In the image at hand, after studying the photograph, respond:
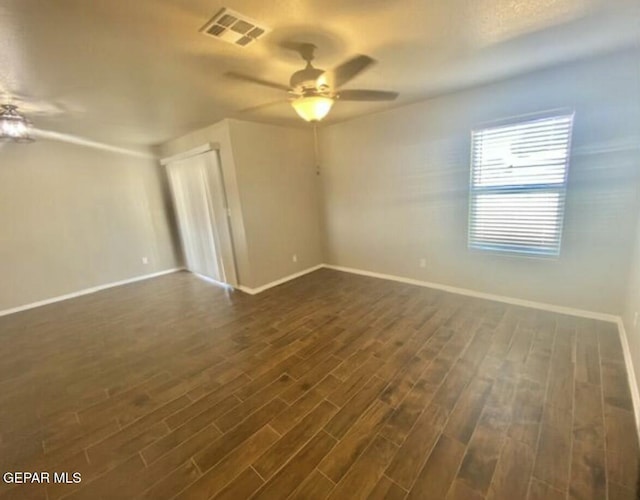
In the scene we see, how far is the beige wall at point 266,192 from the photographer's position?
3.94 m

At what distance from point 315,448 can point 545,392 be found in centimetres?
163

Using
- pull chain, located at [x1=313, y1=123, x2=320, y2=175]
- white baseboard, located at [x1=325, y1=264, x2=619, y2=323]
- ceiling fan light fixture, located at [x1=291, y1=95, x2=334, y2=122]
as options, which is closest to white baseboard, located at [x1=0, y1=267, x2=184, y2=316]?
pull chain, located at [x1=313, y1=123, x2=320, y2=175]

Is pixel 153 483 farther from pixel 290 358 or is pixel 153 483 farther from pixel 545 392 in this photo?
pixel 545 392

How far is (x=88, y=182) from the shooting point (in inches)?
181

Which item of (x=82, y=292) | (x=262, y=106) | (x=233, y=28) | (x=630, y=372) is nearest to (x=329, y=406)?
(x=630, y=372)

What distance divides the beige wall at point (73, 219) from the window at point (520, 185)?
5.63 meters

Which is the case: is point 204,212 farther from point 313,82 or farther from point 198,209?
point 313,82

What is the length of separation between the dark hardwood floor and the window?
80 centimetres

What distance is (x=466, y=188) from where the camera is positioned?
3.39 metres

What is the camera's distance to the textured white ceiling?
1527 mm

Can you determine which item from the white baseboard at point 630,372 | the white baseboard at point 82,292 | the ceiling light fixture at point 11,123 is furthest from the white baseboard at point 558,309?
the ceiling light fixture at point 11,123

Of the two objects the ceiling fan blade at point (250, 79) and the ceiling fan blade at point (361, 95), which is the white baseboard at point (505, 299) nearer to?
the ceiling fan blade at point (361, 95)

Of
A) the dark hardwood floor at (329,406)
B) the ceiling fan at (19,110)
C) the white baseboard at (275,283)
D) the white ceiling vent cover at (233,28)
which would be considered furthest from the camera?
the white baseboard at (275,283)

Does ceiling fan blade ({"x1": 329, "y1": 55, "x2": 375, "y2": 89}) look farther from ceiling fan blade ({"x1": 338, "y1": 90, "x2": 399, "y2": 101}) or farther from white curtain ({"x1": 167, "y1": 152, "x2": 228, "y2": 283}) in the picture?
white curtain ({"x1": 167, "y1": 152, "x2": 228, "y2": 283})
